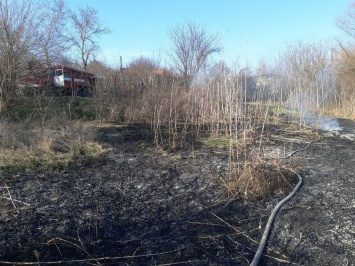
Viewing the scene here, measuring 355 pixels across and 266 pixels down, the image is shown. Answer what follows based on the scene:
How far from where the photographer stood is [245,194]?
3.72 m

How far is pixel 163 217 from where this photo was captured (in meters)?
3.19

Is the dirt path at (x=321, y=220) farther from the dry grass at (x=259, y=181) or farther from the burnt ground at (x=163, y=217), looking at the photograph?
the dry grass at (x=259, y=181)

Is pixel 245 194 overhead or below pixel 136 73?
below

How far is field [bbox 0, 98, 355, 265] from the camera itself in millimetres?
2523

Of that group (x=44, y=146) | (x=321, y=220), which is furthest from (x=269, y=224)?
(x=44, y=146)

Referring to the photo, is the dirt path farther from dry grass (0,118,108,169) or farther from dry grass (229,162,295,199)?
dry grass (0,118,108,169)

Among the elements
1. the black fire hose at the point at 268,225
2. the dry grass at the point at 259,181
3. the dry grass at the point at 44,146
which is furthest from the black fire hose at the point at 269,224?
the dry grass at the point at 44,146

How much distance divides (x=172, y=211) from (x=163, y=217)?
7.0 inches

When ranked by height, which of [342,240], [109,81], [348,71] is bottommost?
[342,240]

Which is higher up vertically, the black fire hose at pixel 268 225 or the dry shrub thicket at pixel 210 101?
the dry shrub thicket at pixel 210 101

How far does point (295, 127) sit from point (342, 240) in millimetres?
7207

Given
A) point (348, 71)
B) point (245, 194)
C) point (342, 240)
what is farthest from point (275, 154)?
point (348, 71)

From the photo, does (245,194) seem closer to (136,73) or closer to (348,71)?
(136,73)

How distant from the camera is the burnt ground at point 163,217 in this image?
2510mm
